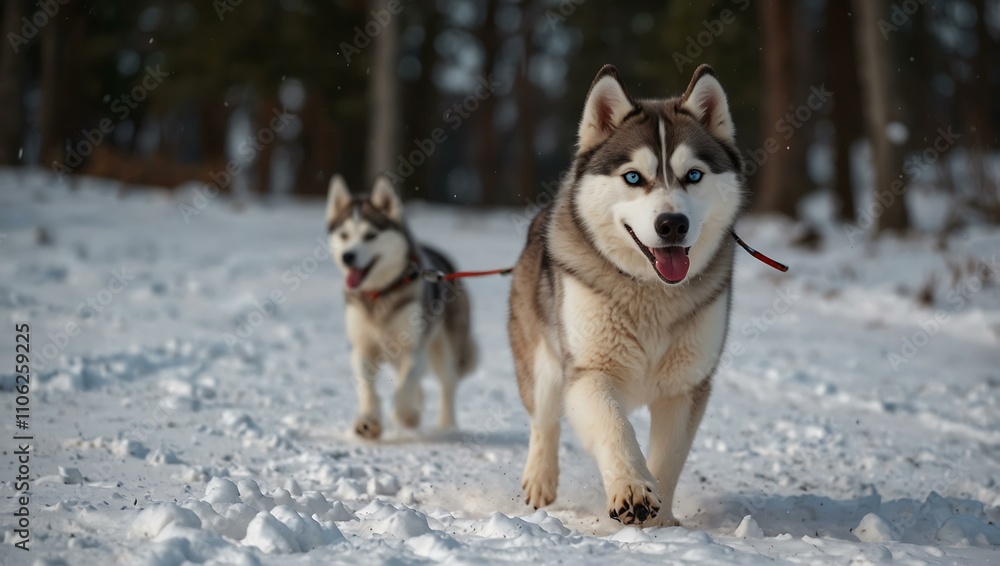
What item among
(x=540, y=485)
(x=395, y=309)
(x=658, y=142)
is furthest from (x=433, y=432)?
(x=658, y=142)

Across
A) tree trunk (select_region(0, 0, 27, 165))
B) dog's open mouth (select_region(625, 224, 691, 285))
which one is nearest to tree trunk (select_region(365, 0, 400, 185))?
tree trunk (select_region(0, 0, 27, 165))

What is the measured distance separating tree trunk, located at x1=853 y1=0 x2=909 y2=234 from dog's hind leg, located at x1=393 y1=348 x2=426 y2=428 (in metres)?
9.40

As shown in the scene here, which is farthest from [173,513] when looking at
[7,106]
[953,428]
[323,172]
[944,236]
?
[323,172]

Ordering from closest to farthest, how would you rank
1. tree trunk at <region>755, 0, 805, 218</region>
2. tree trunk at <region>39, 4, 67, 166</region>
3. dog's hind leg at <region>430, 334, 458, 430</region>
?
1. dog's hind leg at <region>430, 334, 458, 430</region>
2. tree trunk at <region>755, 0, 805, 218</region>
3. tree trunk at <region>39, 4, 67, 166</region>

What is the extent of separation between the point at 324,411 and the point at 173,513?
123 inches

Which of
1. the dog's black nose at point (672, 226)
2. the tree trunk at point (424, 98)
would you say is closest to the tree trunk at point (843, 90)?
the tree trunk at point (424, 98)

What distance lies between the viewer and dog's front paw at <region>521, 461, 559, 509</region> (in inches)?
157

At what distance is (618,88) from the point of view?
3570 millimetres

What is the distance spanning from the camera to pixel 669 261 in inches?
128

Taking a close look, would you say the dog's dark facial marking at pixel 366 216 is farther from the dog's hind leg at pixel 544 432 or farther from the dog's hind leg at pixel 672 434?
the dog's hind leg at pixel 672 434

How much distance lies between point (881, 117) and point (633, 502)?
37.2 feet

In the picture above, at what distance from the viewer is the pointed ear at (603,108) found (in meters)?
3.57

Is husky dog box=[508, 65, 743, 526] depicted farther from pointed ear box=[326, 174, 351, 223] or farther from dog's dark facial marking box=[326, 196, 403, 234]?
pointed ear box=[326, 174, 351, 223]

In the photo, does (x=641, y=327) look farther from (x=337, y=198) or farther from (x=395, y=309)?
(x=337, y=198)
